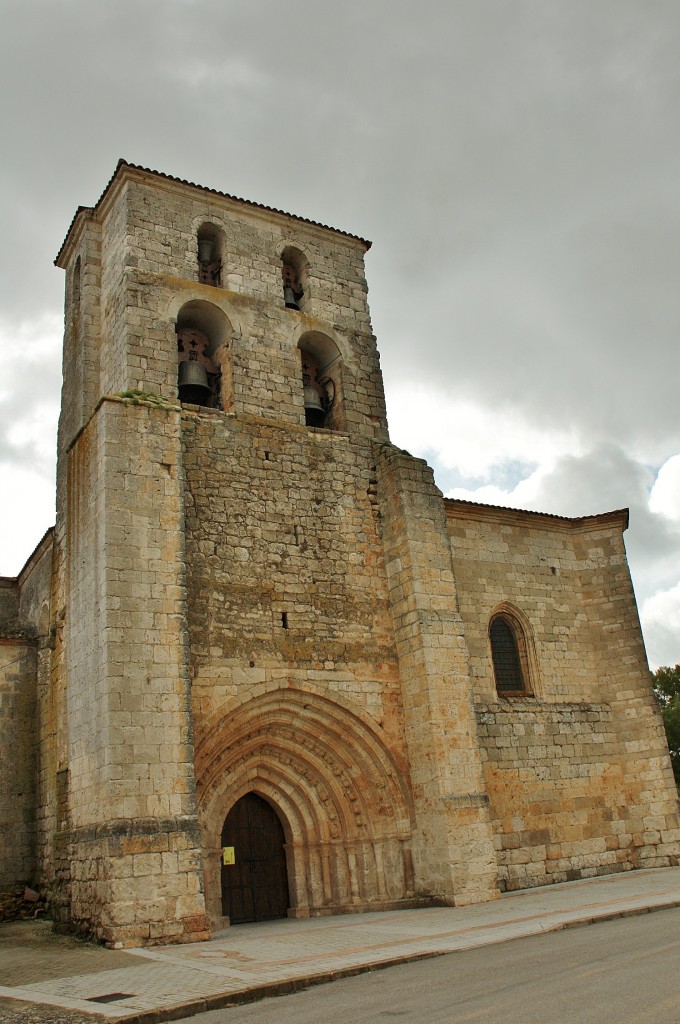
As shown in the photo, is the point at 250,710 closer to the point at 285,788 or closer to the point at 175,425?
the point at 285,788

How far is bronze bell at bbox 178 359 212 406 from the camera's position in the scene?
41.6ft

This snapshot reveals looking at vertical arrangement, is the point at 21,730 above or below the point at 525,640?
below

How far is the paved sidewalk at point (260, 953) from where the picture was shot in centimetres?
604

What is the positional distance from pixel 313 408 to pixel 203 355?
1.97 metres

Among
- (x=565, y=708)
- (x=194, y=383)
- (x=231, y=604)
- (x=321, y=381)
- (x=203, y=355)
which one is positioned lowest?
(x=565, y=708)

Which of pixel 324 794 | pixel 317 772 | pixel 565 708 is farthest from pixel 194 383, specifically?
pixel 565 708

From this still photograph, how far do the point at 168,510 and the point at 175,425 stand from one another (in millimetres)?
1226

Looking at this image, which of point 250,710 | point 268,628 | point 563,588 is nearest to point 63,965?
point 250,710

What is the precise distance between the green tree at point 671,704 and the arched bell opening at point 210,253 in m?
20.2

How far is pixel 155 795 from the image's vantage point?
903cm

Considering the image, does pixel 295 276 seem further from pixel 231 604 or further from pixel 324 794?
pixel 324 794

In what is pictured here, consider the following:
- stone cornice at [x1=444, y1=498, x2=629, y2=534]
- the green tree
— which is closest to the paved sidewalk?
stone cornice at [x1=444, y1=498, x2=629, y2=534]

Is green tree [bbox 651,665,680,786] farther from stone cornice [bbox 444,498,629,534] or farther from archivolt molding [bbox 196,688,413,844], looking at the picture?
archivolt molding [bbox 196,688,413,844]

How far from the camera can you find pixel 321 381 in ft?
47.0
